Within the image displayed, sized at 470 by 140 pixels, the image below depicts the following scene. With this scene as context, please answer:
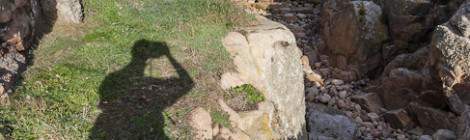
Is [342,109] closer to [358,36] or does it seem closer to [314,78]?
[314,78]

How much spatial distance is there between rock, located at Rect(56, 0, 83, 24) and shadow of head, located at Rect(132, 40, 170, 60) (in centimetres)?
217

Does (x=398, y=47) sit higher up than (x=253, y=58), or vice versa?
(x=253, y=58)

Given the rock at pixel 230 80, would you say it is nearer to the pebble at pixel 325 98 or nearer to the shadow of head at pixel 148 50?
the shadow of head at pixel 148 50

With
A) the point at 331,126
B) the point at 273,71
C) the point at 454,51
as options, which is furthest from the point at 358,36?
the point at 273,71

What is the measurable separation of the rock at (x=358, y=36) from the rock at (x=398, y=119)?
4.63 metres

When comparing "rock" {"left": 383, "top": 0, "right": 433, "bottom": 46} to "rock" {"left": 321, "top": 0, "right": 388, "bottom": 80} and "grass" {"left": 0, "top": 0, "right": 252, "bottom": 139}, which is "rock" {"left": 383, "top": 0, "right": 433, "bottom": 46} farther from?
"grass" {"left": 0, "top": 0, "right": 252, "bottom": 139}

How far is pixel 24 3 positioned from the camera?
43.2 feet

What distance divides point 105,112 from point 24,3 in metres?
4.20

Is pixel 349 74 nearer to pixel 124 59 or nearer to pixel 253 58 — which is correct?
pixel 253 58

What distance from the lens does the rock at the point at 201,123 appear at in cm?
1147

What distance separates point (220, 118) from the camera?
12188 millimetres

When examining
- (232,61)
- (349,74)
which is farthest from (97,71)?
(349,74)

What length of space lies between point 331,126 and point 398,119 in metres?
4.13

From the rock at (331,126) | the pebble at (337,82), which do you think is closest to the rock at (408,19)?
the pebble at (337,82)
